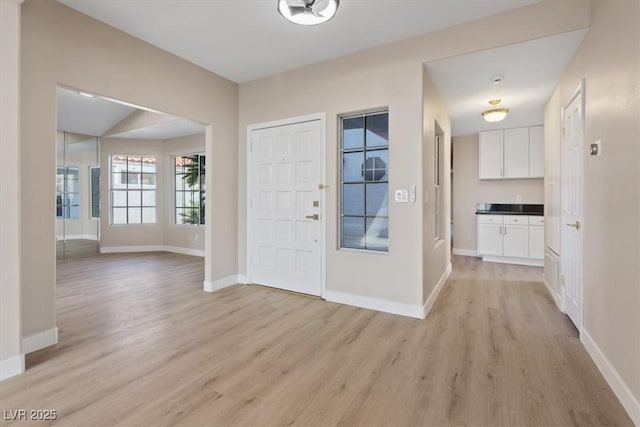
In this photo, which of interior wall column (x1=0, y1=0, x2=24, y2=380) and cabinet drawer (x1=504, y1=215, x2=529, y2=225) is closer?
interior wall column (x1=0, y1=0, x2=24, y2=380)

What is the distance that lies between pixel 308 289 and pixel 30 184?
284 centimetres

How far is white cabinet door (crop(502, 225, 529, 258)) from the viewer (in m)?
5.62

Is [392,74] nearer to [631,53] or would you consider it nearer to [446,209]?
[631,53]

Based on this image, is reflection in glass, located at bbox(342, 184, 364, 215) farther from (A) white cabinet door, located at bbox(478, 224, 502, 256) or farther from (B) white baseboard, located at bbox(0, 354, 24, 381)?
(A) white cabinet door, located at bbox(478, 224, 502, 256)

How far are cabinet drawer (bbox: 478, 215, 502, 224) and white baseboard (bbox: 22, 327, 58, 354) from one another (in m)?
6.56

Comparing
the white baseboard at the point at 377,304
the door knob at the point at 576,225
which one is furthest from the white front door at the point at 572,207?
the white baseboard at the point at 377,304

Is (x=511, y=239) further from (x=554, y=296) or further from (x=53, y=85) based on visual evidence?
(x=53, y=85)

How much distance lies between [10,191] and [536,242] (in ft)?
22.8

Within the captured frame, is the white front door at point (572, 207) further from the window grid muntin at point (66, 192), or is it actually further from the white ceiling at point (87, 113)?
the window grid muntin at point (66, 192)

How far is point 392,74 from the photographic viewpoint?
325cm

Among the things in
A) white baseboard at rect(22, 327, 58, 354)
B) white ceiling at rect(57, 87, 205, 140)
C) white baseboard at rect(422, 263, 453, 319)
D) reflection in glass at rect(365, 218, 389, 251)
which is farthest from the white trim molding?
white baseboard at rect(22, 327, 58, 354)

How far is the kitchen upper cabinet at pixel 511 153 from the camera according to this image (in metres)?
5.78

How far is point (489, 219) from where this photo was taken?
6.03 m

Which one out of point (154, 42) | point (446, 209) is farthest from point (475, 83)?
point (154, 42)
